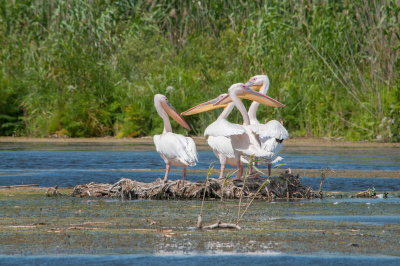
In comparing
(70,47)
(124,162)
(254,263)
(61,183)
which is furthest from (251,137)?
(70,47)

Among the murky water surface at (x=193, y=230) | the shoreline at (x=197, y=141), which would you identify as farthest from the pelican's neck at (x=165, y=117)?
the shoreline at (x=197, y=141)

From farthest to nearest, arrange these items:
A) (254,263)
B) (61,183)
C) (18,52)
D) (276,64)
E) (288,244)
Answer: (18,52) < (276,64) < (61,183) < (288,244) < (254,263)

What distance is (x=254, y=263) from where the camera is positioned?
17.0 ft

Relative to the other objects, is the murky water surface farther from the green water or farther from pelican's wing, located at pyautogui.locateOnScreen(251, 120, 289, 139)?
pelican's wing, located at pyautogui.locateOnScreen(251, 120, 289, 139)

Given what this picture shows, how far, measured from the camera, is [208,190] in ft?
29.0

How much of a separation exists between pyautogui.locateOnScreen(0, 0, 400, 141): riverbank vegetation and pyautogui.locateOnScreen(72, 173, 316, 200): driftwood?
30.4ft

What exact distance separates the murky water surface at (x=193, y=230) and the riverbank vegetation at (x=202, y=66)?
25.8ft

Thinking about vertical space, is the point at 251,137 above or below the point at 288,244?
above

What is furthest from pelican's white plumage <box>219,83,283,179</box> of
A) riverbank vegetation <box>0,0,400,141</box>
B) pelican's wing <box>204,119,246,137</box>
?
riverbank vegetation <box>0,0,400,141</box>

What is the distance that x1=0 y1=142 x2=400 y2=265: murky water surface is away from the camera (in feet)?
17.6

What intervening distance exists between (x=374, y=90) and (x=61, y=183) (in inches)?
387

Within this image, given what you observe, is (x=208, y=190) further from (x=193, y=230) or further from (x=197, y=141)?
(x=197, y=141)

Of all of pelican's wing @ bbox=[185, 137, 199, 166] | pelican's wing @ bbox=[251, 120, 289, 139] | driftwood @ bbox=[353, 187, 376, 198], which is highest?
pelican's wing @ bbox=[251, 120, 289, 139]

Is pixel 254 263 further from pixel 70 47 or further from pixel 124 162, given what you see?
pixel 70 47
